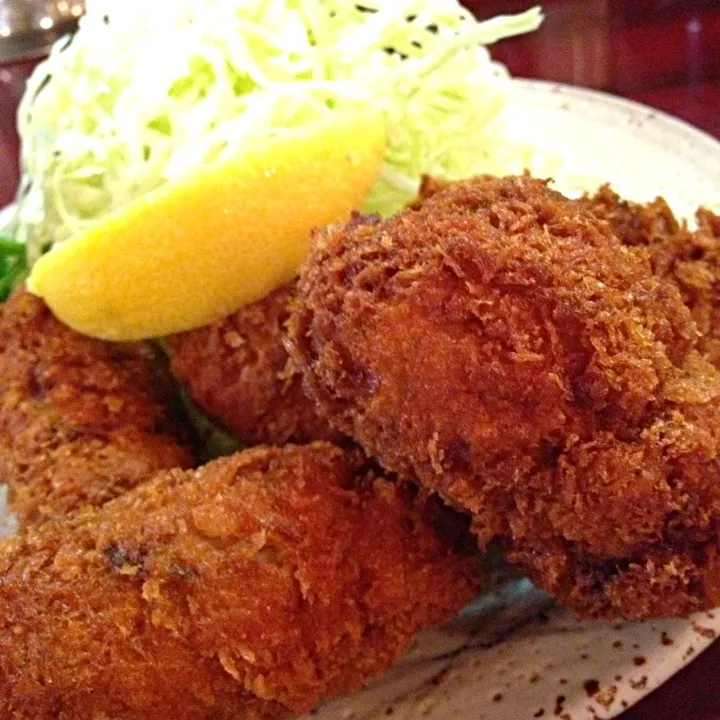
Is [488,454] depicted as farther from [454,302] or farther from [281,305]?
[281,305]

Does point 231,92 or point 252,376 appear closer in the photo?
point 252,376

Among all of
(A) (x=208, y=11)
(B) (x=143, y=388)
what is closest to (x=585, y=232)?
(B) (x=143, y=388)

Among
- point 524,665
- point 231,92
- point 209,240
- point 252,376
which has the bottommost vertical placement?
point 524,665

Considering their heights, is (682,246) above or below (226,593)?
above

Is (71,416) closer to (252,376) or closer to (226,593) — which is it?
(252,376)

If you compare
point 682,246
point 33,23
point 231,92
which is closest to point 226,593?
point 682,246

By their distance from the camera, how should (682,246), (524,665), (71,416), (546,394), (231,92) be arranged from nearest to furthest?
(546,394)
(524,665)
(682,246)
(71,416)
(231,92)
